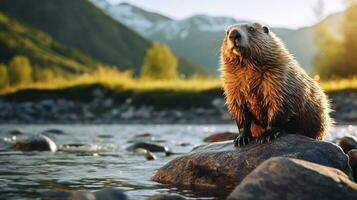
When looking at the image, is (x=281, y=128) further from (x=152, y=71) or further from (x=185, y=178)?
(x=152, y=71)

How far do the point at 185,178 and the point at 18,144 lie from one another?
22.5 feet

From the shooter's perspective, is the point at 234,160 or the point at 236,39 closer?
the point at 236,39

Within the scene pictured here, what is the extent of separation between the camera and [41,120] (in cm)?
3519

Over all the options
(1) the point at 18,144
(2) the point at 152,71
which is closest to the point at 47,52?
(2) the point at 152,71

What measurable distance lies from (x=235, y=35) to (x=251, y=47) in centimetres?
46

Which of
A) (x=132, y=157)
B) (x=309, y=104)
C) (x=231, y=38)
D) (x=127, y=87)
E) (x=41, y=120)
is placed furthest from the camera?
(x=127, y=87)

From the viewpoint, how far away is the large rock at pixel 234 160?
23.6 ft

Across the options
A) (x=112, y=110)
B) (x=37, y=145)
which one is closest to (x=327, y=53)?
(x=112, y=110)

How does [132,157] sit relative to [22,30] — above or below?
below

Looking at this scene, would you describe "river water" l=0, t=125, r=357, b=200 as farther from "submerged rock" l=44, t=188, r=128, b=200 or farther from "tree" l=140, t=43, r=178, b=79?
"tree" l=140, t=43, r=178, b=79

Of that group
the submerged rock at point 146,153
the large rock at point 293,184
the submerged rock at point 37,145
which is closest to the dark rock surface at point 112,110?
the submerged rock at point 146,153

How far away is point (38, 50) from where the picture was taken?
170875 millimetres

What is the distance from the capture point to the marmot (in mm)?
7668

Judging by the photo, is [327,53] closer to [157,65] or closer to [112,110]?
[157,65]
